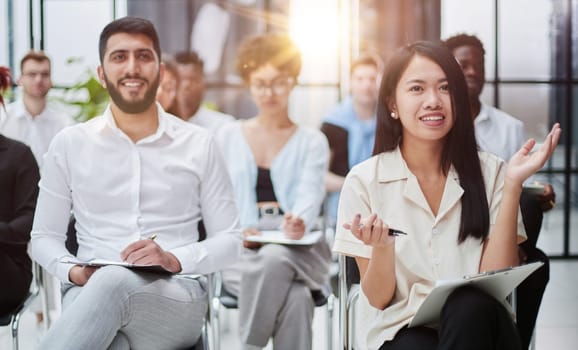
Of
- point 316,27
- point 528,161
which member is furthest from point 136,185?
point 316,27

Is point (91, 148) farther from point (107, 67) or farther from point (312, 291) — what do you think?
point (312, 291)

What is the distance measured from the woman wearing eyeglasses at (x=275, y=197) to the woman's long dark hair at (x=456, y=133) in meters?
0.95

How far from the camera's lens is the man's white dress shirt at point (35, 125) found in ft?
11.4

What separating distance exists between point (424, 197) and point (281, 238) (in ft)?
3.54

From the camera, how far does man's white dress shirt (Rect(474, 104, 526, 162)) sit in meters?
3.15

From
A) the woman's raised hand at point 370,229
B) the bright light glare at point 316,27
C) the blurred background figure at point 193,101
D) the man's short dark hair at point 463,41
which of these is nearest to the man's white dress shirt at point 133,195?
the woman's raised hand at point 370,229

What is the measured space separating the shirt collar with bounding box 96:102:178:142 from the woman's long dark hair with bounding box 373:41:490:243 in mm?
681

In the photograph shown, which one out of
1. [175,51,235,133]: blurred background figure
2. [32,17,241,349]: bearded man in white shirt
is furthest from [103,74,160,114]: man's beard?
[175,51,235,133]: blurred background figure

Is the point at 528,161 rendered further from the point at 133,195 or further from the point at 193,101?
the point at 193,101

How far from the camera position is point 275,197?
3449mm

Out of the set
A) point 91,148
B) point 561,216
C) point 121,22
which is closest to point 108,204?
point 91,148

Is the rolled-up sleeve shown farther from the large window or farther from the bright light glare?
the large window

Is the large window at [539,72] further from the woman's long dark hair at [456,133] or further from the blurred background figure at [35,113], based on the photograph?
the woman's long dark hair at [456,133]

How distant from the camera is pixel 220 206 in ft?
8.66
